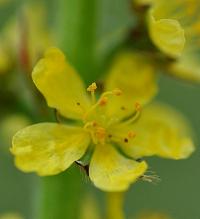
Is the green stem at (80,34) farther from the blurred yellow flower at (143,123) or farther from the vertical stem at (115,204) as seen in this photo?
the vertical stem at (115,204)

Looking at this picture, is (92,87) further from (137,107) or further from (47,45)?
(47,45)

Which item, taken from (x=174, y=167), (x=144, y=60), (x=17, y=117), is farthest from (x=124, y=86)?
(x=174, y=167)

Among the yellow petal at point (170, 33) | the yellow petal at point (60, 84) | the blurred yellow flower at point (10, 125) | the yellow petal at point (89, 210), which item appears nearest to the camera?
the yellow petal at point (170, 33)

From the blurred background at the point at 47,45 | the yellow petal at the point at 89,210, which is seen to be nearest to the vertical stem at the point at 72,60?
the blurred background at the point at 47,45

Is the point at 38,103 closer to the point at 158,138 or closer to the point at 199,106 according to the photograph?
the point at 158,138

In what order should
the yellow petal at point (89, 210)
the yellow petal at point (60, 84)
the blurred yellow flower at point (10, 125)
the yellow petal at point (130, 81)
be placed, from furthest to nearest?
the yellow petal at point (89, 210) → the blurred yellow flower at point (10, 125) → the yellow petal at point (130, 81) → the yellow petal at point (60, 84)

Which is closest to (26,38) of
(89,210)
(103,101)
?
(103,101)

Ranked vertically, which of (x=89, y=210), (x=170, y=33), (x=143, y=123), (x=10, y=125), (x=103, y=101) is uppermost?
(x=170, y=33)

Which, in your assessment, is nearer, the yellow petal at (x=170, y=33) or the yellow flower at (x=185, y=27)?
the yellow petal at (x=170, y=33)
